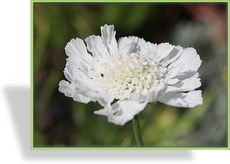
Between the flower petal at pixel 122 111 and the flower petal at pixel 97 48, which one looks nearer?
the flower petal at pixel 122 111

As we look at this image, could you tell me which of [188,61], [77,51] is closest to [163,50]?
[188,61]

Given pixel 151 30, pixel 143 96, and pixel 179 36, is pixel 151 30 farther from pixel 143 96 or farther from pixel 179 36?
pixel 143 96

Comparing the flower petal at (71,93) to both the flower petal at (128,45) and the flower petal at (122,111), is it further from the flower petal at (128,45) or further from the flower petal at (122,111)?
the flower petal at (128,45)

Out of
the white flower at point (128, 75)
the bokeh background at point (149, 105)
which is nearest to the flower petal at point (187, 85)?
the white flower at point (128, 75)

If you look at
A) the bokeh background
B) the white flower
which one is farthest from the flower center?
the bokeh background

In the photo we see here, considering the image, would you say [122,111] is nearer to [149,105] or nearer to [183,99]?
[183,99]

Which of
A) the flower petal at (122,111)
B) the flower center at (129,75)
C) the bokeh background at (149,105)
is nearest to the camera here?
the flower petal at (122,111)

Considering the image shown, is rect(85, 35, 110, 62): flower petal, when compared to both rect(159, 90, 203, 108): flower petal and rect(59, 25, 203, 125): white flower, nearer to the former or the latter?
rect(59, 25, 203, 125): white flower
